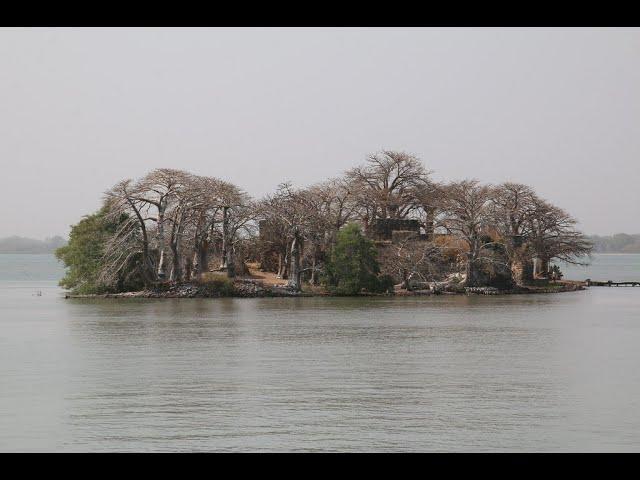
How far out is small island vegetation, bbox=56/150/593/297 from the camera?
59188 mm

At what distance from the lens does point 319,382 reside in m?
24.8

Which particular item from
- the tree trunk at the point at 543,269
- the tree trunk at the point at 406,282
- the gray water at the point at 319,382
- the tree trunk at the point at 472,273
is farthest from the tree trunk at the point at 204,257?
the tree trunk at the point at 543,269

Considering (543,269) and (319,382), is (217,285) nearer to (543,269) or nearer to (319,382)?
(543,269)

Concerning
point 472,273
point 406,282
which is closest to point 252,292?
point 406,282

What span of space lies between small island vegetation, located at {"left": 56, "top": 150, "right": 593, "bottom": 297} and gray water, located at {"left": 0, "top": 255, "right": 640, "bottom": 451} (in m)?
12.2

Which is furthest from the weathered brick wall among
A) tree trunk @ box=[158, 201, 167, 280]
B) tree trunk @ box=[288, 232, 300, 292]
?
tree trunk @ box=[158, 201, 167, 280]

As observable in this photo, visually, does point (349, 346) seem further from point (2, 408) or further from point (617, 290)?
Answer: point (617, 290)

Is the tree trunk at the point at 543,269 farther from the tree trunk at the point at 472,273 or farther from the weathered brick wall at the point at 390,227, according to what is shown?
the tree trunk at the point at 472,273

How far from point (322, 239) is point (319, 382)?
39.2m

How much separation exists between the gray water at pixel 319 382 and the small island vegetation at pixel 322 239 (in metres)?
12.2

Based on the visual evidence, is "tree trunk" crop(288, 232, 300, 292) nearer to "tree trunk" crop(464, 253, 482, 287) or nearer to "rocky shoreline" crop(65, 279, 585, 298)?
"rocky shoreline" crop(65, 279, 585, 298)

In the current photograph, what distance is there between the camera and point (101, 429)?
19.0 meters

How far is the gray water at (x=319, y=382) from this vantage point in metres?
18.3
